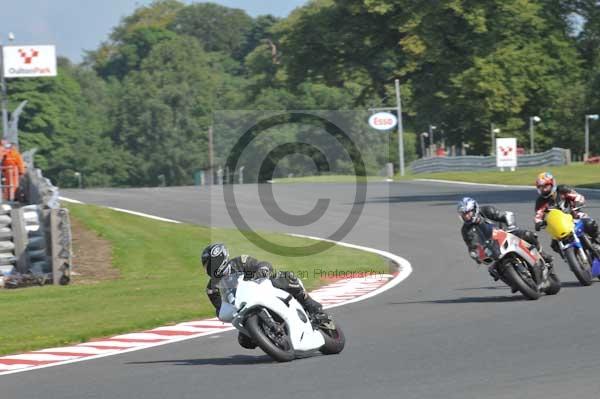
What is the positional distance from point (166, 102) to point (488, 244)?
103m

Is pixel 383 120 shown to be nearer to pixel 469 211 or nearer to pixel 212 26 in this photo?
pixel 469 211

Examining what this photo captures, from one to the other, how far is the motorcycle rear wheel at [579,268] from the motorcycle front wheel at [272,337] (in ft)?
19.3

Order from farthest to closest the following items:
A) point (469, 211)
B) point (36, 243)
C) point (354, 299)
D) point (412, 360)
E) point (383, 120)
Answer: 1. point (383, 120)
2. point (36, 243)
3. point (354, 299)
4. point (469, 211)
5. point (412, 360)

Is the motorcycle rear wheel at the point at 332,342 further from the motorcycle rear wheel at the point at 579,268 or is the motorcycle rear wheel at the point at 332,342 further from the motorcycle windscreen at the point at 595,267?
the motorcycle windscreen at the point at 595,267

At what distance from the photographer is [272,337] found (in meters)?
10.4

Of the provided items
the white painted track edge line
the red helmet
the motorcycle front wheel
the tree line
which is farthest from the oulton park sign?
the motorcycle front wheel

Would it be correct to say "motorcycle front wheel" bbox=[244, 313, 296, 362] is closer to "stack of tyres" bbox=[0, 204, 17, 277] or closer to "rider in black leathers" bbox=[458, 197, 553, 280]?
"rider in black leathers" bbox=[458, 197, 553, 280]

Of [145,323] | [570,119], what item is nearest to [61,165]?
[570,119]

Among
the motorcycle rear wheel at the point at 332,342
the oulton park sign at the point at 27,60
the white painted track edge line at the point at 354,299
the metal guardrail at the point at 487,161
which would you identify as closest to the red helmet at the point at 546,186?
the white painted track edge line at the point at 354,299

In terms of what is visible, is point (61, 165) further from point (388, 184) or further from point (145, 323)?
point (145, 323)

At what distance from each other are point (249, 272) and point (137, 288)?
25.5ft

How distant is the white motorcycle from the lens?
1032 centimetres

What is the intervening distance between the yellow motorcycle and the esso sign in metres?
50.7

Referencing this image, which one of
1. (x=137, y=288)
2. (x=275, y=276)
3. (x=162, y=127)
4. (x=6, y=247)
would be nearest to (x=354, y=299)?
A: (x=137, y=288)
